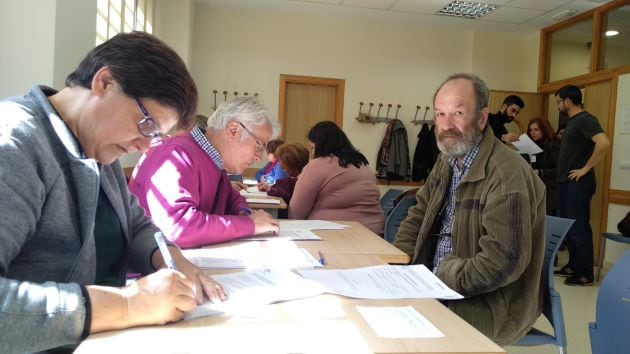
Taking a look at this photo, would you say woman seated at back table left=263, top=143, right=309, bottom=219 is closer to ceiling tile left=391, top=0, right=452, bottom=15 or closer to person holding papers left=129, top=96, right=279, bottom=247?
person holding papers left=129, top=96, right=279, bottom=247

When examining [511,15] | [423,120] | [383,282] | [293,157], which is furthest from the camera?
[423,120]

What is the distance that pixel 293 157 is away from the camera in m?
3.94

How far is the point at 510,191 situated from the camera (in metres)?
1.56

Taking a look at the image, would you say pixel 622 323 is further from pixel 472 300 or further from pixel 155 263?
pixel 155 263

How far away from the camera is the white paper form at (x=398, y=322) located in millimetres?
870

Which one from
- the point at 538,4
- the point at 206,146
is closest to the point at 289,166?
the point at 206,146

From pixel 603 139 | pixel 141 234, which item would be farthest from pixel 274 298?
pixel 603 139

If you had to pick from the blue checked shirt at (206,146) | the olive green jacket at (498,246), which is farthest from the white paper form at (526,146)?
the blue checked shirt at (206,146)

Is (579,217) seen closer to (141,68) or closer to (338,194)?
(338,194)

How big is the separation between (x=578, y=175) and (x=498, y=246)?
10.5 ft

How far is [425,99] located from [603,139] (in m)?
2.90

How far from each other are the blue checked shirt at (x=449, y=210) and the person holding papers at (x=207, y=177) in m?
0.67

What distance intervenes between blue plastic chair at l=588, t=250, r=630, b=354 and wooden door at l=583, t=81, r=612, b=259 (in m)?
4.26

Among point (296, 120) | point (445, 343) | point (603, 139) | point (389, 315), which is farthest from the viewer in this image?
point (296, 120)
